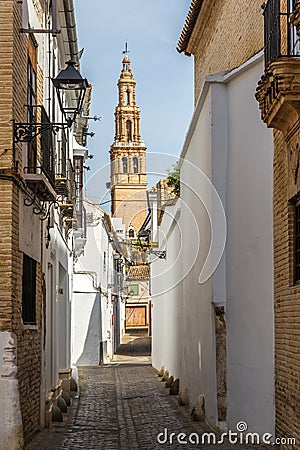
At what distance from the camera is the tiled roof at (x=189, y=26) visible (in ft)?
64.2

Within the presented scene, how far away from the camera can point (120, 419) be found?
51.2 ft

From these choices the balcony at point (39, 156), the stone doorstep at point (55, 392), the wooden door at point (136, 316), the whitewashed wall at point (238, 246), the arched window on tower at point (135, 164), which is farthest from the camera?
the arched window on tower at point (135, 164)

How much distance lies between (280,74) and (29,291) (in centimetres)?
517

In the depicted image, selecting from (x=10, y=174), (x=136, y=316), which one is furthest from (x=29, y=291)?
(x=136, y=316)

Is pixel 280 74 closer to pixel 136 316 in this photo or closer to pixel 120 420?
pixel 120 420

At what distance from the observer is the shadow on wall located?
3236 cm

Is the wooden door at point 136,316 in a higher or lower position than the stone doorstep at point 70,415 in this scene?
higher

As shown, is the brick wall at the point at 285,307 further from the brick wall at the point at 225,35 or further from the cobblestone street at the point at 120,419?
→ the brick wall at the point at 225,35

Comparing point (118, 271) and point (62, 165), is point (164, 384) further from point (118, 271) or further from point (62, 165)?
point (118, 271)

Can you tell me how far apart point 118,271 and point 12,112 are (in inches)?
1454

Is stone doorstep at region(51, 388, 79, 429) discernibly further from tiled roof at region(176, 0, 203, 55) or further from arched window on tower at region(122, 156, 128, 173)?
arched window on tower at region(122, 156, 128, 173)

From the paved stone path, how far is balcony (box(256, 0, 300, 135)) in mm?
4480

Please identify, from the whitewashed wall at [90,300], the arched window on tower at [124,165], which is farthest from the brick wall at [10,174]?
the arched window on tower at [124,165]

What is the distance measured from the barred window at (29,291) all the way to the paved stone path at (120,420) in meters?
1.71
